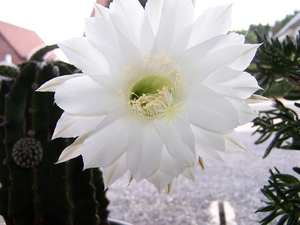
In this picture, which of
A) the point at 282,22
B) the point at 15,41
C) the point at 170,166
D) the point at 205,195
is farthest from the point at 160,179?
the point at 282,22

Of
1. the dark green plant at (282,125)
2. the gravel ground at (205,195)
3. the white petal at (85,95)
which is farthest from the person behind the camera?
the gravel ground at (205,195)

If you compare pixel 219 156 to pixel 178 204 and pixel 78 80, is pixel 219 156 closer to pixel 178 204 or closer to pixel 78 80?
pixel 78 80

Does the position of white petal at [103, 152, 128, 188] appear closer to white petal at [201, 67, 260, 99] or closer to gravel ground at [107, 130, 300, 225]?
white petal at [201, 67, 260, 99]

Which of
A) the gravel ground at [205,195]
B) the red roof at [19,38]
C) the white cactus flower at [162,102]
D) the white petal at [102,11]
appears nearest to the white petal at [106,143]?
the white cactus flower at [162,102]

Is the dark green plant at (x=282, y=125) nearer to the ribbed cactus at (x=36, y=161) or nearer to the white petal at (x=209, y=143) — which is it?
the white petal at (x=209, y=143)

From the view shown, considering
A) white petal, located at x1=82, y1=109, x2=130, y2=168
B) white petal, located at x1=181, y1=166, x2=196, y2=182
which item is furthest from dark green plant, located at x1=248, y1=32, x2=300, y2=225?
white petal, located at x1=82, y1=109, x2=130, y2=168
